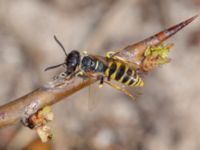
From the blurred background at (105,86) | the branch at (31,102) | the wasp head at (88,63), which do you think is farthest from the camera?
the blurred background at (105,86)

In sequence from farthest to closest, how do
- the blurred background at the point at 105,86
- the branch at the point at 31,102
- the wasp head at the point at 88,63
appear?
the blurred background at the point at 105,86 < the wasp head at the point at 88,63 < the branch at the point at 31,102

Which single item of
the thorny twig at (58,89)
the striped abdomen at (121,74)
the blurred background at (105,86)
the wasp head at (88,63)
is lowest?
the blurred background at (105,86)

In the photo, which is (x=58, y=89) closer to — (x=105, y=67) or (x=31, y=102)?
(x=31, y=102)

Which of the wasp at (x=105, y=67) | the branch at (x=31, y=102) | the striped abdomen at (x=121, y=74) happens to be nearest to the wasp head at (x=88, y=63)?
the wasp at (x=105, y=67)

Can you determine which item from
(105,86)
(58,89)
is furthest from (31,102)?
(105,86)

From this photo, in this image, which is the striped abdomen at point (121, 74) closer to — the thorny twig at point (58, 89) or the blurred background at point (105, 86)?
the thorny twig at point (58, 89)

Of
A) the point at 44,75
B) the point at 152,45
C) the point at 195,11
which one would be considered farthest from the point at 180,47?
the point at 152,45
